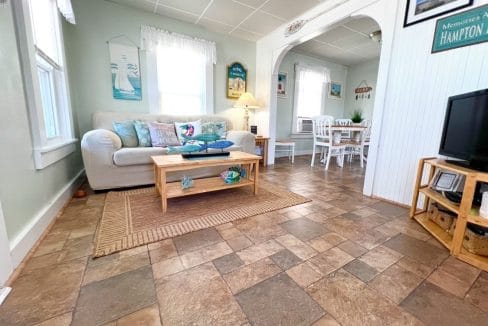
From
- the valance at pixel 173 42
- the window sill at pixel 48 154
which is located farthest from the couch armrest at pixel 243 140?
the window sill at pixel 48 154

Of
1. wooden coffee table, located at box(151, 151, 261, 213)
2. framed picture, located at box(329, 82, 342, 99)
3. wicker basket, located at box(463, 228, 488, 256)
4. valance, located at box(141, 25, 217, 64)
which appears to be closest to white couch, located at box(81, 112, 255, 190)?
wooden coffee table, located at box(151, 151, 261, 213)

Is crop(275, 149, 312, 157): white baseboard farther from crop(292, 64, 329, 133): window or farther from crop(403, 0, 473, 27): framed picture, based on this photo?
crop(403, 0, 473, 27): framed picture

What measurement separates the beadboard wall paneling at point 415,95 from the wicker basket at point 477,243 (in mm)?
→ 746

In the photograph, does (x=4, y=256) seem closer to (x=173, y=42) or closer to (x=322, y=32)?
(x=173, y=42)

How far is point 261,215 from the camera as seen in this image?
5.88 ft

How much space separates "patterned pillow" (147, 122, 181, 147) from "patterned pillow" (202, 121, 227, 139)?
0.47m

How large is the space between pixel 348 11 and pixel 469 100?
164 cm

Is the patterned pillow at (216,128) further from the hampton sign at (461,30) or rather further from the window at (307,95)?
the hampton sign at (461,30)

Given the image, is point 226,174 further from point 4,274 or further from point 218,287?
point 4,274

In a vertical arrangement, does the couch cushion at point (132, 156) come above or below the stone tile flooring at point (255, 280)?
above

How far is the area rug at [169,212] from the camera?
4.56 ft

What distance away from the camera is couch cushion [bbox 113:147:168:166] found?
2.17 metres

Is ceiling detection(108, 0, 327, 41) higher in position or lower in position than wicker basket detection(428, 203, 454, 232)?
higher

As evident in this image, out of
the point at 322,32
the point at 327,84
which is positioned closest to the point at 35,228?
the point at 322,32
